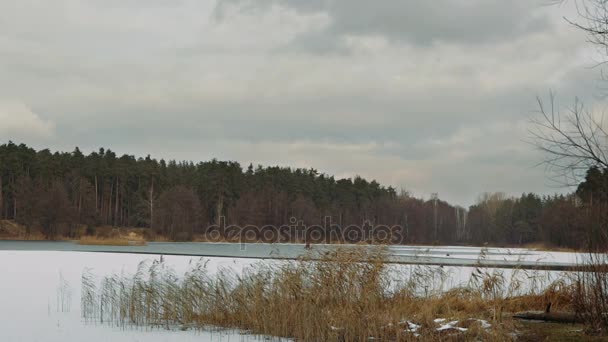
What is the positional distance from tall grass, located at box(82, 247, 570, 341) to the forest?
48128 mm

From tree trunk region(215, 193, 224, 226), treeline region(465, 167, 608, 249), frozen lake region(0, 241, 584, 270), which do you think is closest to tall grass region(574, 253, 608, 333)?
frozen lake region(0, 241, 584, 270)

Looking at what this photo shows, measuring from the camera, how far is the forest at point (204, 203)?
71.3 metres

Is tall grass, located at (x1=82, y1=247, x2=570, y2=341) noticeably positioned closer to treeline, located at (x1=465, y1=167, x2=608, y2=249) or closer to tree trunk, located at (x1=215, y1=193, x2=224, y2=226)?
treeline, located at (x1=465, y1=167, x2=608, y2=249)

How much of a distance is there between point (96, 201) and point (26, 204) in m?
9.99

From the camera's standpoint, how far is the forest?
234 ft

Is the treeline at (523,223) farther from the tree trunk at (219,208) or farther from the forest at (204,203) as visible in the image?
the tree trunk at (219,208)

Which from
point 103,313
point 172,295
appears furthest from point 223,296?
point 103,313

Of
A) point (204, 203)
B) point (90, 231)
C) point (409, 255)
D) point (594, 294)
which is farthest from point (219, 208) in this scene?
point (594, 294)

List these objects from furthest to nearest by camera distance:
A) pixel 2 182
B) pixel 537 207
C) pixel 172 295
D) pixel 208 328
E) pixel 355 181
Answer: pixel 355 181 < pixel 537 207 < pixel 2 182 < pixel 172 295 < pixel 208 328

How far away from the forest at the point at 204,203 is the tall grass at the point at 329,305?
158ft

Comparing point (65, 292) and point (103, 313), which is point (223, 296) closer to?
point (103, 313)

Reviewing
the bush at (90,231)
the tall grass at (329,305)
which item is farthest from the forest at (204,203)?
the tall grass at (329,305)

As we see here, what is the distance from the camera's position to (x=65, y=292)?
17188 millimetres

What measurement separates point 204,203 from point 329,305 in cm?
7692
